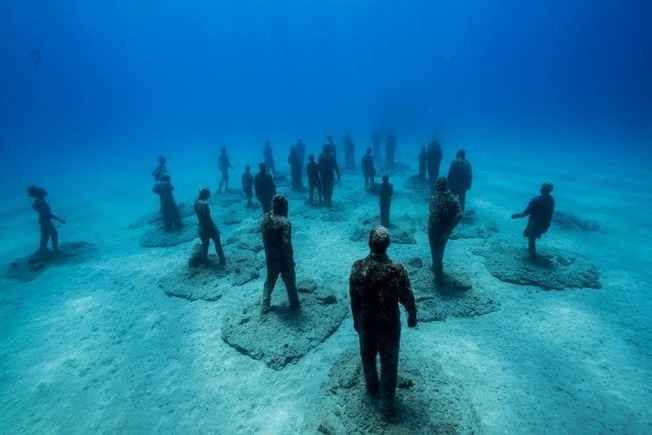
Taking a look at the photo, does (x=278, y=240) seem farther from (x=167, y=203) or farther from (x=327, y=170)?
(x=167, y=203)

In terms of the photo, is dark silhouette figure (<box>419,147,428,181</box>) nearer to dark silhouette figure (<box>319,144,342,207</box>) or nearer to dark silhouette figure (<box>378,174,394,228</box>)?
dark silhouette figure (<box>319,144,342,207</box>)

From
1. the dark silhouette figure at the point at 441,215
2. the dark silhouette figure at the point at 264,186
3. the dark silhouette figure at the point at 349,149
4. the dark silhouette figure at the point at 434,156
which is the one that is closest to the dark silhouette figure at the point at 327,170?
the dark silhouette figure at the point at 264,186

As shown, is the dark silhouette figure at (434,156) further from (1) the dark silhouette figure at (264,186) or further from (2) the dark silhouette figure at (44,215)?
(2) the dark silhouette figure at (44,215)

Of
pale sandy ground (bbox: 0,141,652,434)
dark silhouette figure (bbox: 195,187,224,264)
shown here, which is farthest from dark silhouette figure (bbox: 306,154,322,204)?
dark silhouette figure (bbox: 195,187,224,264)

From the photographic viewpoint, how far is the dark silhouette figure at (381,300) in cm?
408

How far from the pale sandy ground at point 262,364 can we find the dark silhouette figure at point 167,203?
2219 mm

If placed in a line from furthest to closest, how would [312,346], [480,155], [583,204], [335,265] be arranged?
[480,155], [583,204], [335,265], [312,346]

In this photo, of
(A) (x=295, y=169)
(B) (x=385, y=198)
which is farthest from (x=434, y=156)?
(A) (x=295, y=169)

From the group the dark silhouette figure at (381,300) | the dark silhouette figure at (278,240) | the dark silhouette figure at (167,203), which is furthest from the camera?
the dark silhouette figure at (167,203)

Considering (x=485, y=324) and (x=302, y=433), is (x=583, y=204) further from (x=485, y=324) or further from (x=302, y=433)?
(x=302, y=433)

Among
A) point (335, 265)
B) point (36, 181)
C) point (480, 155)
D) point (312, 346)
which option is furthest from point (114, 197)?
point (480, 155)

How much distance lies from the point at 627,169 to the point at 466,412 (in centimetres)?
2788

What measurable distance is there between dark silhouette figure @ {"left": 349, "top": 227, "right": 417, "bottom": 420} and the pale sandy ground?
80.7 inches

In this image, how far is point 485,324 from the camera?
7047 mm
